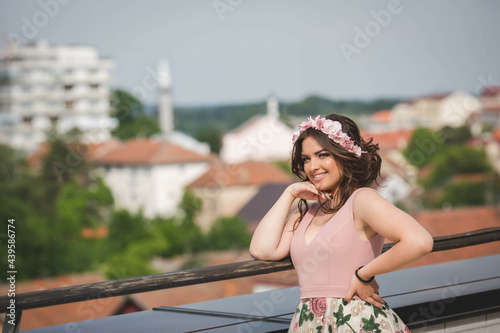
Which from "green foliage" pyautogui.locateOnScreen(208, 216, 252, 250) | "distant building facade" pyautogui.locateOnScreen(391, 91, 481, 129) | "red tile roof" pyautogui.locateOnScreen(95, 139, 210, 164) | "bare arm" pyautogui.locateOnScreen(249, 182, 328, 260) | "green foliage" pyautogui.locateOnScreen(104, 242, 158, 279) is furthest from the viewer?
"distant building facade" pyautogui.locateOnScreen(391, 91, 481, 129)

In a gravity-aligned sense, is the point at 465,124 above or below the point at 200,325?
above

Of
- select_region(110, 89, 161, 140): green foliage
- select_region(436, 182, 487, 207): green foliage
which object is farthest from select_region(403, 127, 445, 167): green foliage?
select_region(110, 89, 161, 140): green foliage

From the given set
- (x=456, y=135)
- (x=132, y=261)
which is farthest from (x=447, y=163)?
→ (x=132, y=261)

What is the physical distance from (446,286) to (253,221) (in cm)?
4700

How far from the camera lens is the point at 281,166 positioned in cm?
6612

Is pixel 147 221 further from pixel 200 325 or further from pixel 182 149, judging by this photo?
pixel 200 325

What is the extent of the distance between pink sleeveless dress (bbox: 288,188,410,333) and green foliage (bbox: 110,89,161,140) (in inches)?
2624

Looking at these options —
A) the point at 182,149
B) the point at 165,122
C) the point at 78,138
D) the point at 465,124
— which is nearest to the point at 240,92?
the point at 165,122

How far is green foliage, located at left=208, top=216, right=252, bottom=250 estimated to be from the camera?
4709 centimetres

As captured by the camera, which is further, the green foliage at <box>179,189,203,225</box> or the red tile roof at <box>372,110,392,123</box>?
the red tile roof at <box>372,110,392,123</box>

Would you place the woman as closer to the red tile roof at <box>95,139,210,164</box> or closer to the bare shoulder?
the bare shoulder

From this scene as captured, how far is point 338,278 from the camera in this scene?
1492mm

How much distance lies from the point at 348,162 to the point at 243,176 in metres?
52.4

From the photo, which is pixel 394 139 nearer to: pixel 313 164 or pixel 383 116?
pixel 383 116
